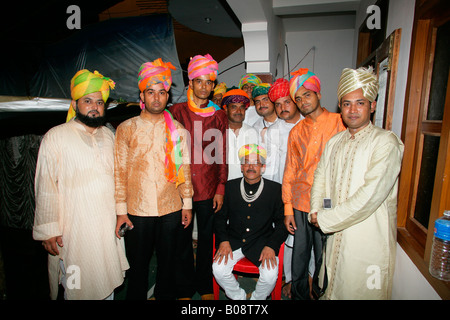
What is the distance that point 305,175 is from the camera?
7.79ft

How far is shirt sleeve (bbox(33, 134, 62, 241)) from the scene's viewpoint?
74.5 inches

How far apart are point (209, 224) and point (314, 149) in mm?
1310

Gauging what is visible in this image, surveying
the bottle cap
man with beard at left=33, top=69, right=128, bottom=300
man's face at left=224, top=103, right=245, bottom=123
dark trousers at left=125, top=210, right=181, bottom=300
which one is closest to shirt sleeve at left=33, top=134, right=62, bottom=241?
man with beard at left=33, top=69, right=128, bottom=300

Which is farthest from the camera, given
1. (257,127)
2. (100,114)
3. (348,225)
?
(257,127)

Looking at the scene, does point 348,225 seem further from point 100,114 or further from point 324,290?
point 100,114

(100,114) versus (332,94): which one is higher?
(332,94)

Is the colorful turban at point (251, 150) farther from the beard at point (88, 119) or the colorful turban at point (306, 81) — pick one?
the beard at point (88, 119)

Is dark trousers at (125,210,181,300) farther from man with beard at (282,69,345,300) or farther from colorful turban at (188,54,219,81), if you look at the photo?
colorful turban at (188,54,219,81)

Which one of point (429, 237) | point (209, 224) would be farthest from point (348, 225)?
point (209, 224)

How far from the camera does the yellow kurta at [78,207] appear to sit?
6.26 feet

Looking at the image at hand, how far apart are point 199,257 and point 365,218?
1.65 meters

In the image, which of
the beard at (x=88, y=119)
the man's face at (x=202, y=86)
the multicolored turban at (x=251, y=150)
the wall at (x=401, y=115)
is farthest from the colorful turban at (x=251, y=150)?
the beard at (x=88, y=119)

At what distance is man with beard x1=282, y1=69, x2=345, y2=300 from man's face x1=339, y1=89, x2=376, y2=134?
0.51 metres

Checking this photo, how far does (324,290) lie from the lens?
1939 millimetres
